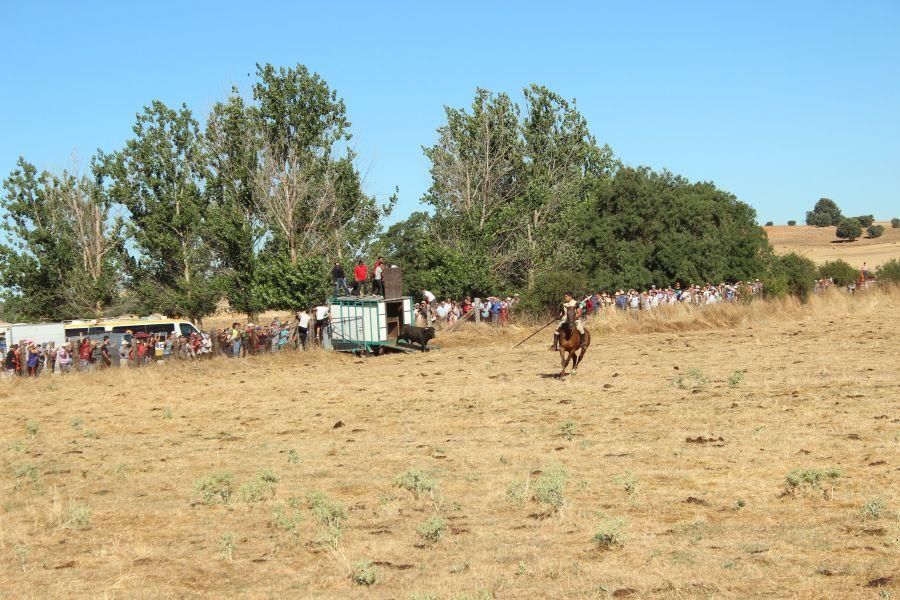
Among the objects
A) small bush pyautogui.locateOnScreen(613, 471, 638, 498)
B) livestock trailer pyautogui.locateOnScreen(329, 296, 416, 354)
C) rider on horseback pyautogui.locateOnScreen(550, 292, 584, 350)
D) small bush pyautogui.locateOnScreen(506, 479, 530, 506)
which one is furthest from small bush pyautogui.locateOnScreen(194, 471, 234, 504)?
livestock trailer pyautogui.locateOnScreen(329, 296, 416, 354)

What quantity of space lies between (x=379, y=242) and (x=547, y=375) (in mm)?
23129

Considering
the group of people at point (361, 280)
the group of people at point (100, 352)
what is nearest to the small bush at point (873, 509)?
the group of people at point (100, 352)

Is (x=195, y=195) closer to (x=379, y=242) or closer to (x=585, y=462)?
(x=379, y=242)

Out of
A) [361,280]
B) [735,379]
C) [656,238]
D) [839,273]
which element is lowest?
[735,379]

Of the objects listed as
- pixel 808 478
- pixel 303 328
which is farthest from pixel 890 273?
pixel 808 478

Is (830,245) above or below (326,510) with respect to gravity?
above

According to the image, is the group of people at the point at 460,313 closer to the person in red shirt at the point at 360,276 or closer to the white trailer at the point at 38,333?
the person in red shirt at the point at 360,276

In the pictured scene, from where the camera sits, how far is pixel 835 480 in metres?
10.3

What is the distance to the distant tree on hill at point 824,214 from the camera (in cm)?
14350

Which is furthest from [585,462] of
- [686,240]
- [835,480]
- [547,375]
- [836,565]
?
[686,240]

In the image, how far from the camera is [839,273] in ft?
186

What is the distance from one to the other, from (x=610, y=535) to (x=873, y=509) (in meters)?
2.39

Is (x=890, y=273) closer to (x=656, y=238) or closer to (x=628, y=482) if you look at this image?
(x=656, y=238)

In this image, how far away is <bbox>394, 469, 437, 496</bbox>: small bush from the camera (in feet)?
36.4
